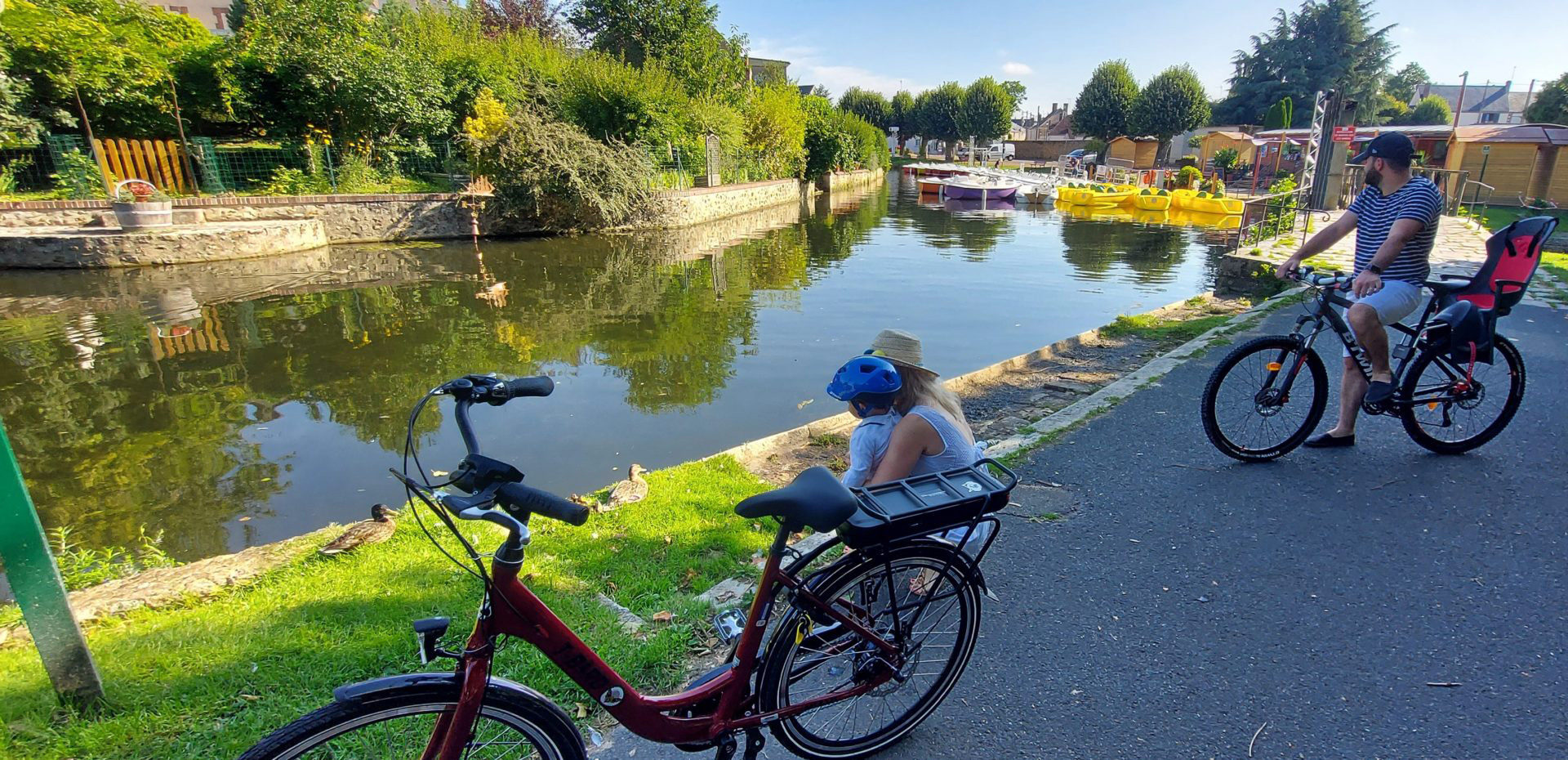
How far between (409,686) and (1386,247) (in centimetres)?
503

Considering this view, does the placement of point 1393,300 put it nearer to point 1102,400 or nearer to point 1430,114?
point 1102,400

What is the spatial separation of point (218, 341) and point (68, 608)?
921cm

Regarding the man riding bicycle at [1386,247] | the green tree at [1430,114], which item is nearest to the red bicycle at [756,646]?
the man riding bicycle at [1386,247]

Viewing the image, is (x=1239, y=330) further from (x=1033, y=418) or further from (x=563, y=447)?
(x=563, y=447)

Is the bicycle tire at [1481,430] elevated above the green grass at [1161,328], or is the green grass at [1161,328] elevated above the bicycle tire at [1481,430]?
the bicycle tire at [1481,430]

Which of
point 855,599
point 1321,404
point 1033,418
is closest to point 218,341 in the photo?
point 1033,418

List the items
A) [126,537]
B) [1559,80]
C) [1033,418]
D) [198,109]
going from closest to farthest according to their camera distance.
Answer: [126,537], [1033,418], [198,109], [1559,80]

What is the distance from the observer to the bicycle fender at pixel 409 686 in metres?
1.55

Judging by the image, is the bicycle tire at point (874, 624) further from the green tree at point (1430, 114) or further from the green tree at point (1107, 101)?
the green tree at point (1430, 114)

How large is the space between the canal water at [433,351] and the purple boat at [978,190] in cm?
1775

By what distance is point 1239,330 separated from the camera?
856 centimetres

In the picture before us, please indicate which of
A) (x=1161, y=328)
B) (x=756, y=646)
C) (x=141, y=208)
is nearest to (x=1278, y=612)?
(x=756, y=646)

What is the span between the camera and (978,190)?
3672cm

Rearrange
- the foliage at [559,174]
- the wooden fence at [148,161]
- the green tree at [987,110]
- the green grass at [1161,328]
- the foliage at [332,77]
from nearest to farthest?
the green grass at [1161,328] → the wooden fence at [148,161] → the foliage at [332,77] → the foliage at [559,174] → the green tree at [987,110]
